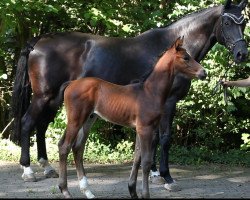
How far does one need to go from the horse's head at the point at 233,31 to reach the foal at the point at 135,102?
4.69 ft

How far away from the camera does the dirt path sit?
6.32 m

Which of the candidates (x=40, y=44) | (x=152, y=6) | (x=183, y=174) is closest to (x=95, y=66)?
(x=40, y=44)

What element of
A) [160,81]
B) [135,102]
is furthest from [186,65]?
[135,102]

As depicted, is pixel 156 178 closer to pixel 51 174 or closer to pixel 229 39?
pixel 51 174

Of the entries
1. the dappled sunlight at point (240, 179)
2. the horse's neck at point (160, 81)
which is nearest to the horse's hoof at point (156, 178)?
the dappled sunlight at point (240, 179)

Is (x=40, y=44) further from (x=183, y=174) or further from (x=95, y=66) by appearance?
(x=183, y=174)

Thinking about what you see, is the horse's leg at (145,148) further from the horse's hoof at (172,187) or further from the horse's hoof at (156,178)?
the horse's hoof at (156,178)

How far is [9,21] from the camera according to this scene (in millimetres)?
9727

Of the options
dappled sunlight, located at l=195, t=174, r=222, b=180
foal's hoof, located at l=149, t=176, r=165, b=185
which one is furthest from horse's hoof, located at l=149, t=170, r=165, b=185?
dappled sunlight, located at l=195, t=174, r=222, b=180

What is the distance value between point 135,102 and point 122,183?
75.7 inches

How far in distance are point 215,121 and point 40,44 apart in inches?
200

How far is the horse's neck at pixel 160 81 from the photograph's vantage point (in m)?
5.64

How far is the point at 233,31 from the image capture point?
6.96 metres

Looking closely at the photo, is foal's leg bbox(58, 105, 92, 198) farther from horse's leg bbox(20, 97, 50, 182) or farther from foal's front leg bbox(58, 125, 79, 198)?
horse's leg bbox(20, 97, 50, 182)
